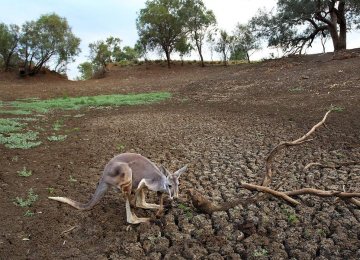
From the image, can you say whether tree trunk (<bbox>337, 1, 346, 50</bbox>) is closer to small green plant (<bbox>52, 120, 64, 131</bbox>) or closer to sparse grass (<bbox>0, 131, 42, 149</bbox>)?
small green plant (<bbox>52, 120, 64, 131</bbox>)

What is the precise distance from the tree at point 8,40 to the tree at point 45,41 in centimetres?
66

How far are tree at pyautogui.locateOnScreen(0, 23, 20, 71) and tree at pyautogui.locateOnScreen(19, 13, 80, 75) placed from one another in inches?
25.9

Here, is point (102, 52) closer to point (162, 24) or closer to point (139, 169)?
point (162, 24)

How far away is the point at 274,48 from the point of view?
1264 inches

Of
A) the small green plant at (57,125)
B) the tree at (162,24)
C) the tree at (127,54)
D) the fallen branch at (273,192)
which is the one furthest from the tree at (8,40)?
the fallen branch at (273,192)

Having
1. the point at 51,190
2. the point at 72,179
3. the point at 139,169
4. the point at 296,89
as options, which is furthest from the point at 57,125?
the point at 296,89

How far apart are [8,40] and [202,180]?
118 ft

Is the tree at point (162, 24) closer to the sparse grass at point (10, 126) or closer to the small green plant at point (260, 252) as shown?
the sparse grass at point (10, 126)

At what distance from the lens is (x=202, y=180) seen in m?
7.56

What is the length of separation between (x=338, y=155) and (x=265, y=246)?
14.2 feet

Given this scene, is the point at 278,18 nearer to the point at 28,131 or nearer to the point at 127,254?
the point at 28,131

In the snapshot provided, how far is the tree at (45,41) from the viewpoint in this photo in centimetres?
3828

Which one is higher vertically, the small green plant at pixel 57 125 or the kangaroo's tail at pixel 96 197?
the small green plant at pixel 57 125

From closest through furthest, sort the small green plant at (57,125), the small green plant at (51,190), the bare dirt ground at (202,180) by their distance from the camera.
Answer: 1. the bare dirt ground at (202,180)
2. the small green plant at (51,190)
3. the small green plant at (57,125)
